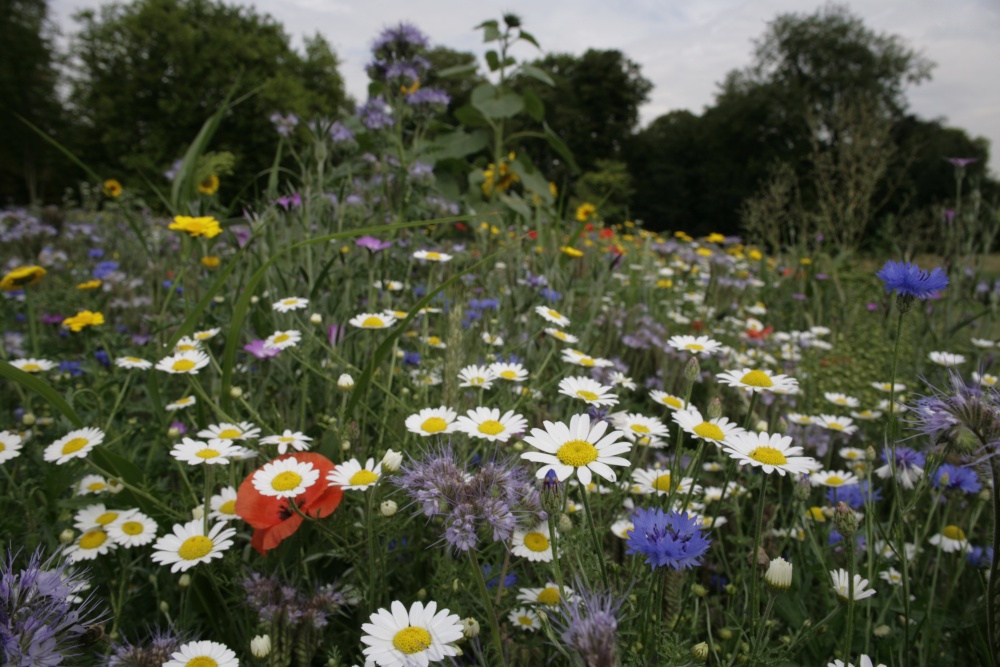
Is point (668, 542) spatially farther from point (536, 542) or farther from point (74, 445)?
point (74, 445)

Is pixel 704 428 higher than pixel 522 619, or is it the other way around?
pixel 704 428

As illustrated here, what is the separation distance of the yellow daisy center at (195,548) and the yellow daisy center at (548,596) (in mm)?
562

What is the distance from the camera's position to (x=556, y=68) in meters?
34.2

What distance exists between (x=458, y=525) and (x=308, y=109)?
23.2 metres

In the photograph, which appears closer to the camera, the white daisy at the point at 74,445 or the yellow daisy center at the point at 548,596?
the yellow daisy center at the point at 548,596

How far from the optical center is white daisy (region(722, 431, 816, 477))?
0.85m

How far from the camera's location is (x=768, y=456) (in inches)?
34.4

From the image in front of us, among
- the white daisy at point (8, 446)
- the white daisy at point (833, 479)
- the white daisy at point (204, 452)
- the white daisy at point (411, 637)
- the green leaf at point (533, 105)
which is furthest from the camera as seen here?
the green leaf at point (533, 105)

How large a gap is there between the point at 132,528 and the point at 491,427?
0.74 metres

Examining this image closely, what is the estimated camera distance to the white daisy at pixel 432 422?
40.6 inches

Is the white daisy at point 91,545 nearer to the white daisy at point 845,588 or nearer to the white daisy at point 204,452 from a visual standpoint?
the white daisy at point 204,452

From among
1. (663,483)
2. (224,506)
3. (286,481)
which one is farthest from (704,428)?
(224,506)

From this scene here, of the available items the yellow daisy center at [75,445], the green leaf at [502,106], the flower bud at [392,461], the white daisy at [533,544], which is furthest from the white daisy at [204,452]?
the green leaf at [502,106]

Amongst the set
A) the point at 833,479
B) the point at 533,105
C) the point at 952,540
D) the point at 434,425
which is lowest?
the point at 952,540
